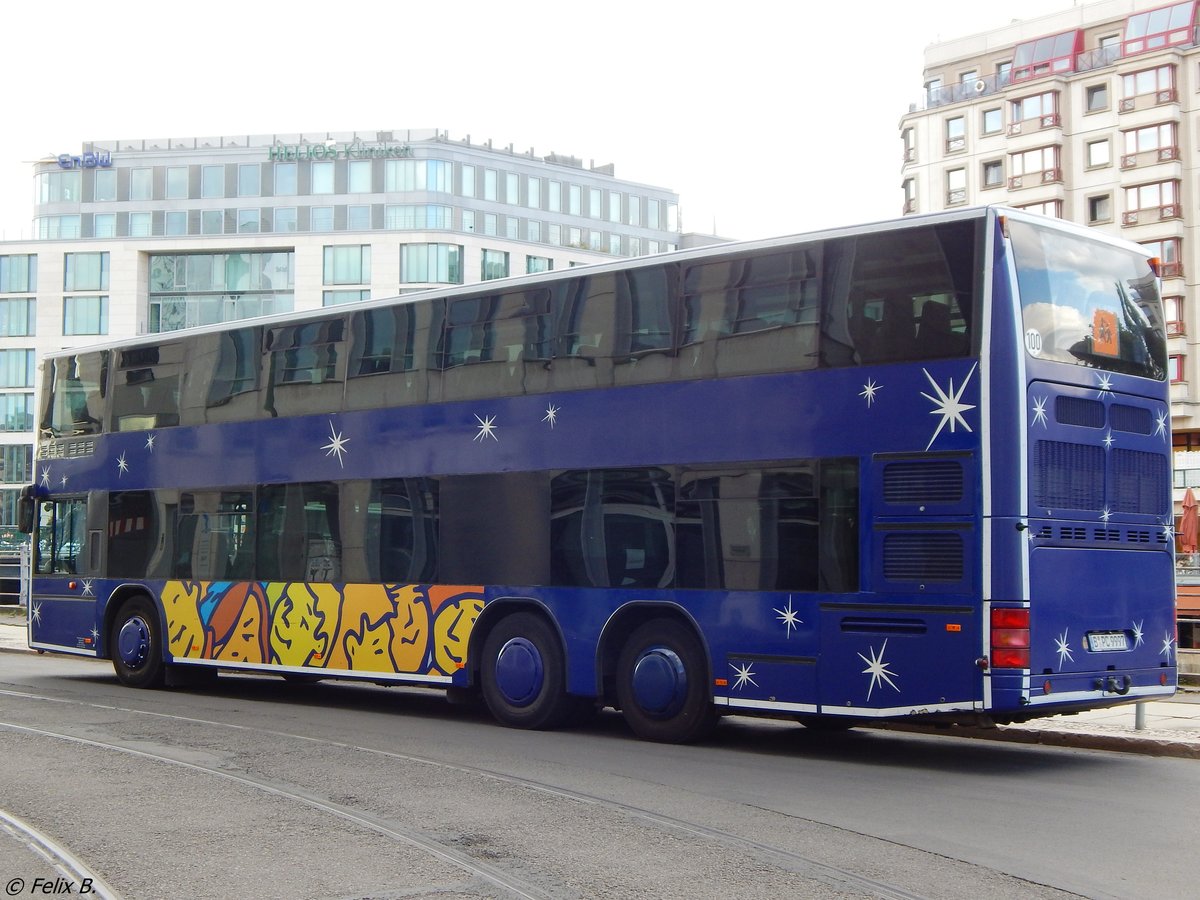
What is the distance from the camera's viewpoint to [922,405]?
11906 mm

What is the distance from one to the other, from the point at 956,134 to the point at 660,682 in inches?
2568

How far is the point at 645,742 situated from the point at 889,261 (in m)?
4.80

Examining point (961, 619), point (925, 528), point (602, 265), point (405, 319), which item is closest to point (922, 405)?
point (925, 528)

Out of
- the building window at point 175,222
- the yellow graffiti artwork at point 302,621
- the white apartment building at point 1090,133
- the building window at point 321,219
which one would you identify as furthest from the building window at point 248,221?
the yellow graffiti artwork at point 302,621

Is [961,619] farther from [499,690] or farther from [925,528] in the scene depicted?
[499,690]

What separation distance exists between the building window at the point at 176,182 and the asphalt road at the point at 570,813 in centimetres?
7174

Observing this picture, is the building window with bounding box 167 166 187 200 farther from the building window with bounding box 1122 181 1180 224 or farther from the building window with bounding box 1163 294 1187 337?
the building window with bounding box 1163 294 1187 337

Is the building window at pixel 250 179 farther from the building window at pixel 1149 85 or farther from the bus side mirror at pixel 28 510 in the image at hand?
the bus side mirror at pixel 28 510

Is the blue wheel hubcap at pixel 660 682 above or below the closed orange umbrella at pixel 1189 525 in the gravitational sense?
below

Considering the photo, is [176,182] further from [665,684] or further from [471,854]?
[471,854]

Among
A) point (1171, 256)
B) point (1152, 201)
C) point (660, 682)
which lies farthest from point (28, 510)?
point (1152, 201)

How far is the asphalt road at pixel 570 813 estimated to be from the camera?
25.3 feet

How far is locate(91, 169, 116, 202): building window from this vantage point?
8456 centimetres

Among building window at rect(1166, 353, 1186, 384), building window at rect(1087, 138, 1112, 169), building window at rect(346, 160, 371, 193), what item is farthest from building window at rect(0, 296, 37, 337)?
building window at rect(1166, 353, 1186, 384)
